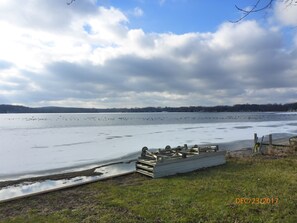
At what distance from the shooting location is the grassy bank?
5.65m

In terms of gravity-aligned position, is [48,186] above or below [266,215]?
below

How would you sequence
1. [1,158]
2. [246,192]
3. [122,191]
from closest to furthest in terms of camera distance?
1. [246,192]
2. [122,191]
3. [1,158]

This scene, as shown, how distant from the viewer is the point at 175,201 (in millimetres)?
6539

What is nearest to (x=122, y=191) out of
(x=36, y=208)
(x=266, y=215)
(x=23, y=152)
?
(x=36, y=208)

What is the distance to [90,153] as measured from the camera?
18516mm

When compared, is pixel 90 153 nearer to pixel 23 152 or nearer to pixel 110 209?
pixel 23 152

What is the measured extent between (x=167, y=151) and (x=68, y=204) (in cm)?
537

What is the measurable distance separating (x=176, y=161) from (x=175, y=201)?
10.9 feet

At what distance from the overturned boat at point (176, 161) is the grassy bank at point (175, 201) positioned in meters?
0.43

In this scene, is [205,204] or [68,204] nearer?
[205,204]
